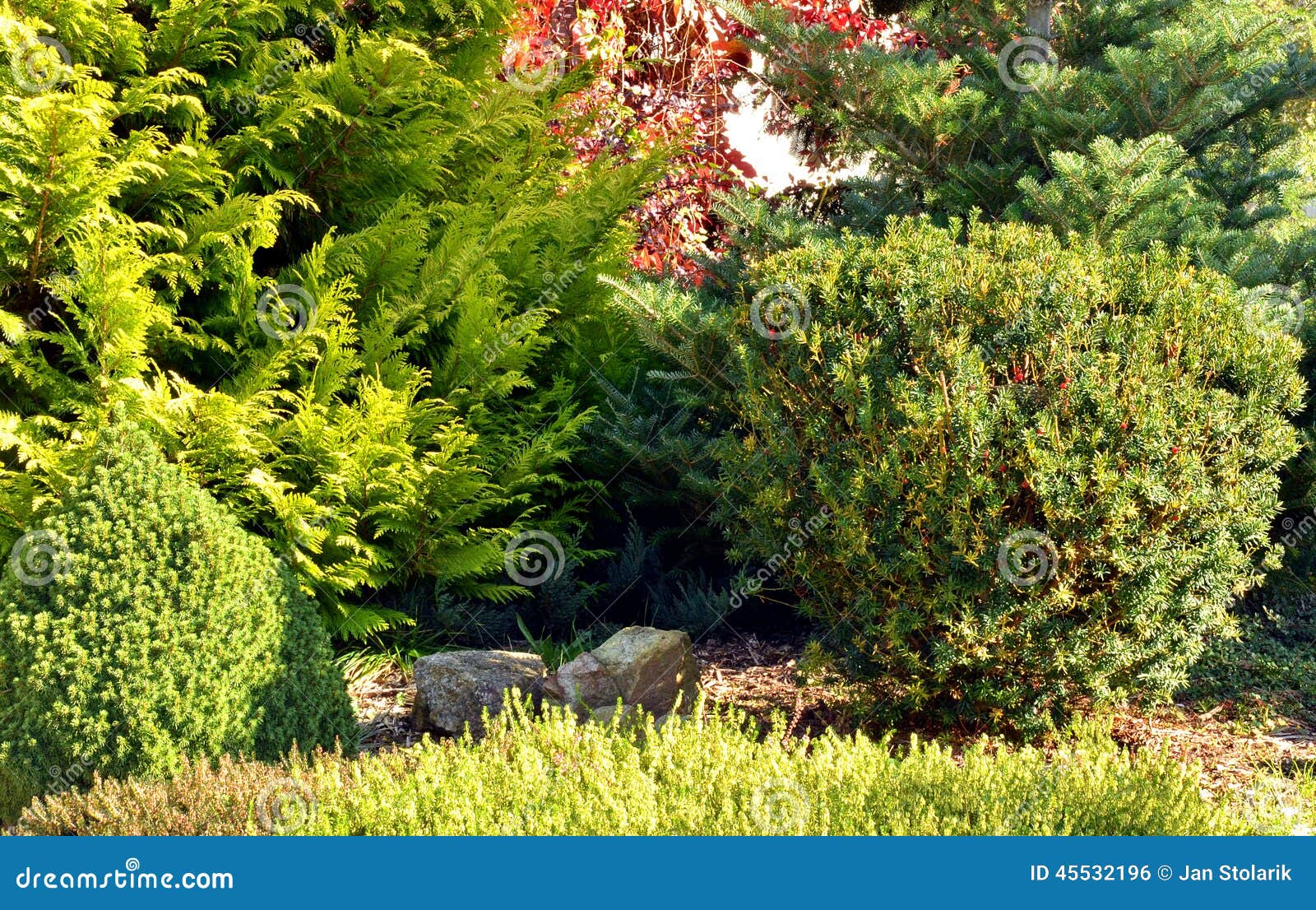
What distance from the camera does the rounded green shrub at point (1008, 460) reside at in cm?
429

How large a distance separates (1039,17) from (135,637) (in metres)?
6.22

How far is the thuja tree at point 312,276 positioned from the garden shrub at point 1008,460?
1.68 meters

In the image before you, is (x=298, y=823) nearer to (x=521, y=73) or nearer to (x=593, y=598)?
(x=593, y=598)

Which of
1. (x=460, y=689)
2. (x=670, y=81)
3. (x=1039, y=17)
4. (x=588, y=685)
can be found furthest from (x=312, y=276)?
(x=670, y=81)

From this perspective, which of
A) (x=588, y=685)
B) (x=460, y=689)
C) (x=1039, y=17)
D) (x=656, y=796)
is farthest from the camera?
(x=1039, y=17)

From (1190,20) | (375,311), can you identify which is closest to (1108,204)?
(1190,20)

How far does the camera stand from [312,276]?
5.50 meters

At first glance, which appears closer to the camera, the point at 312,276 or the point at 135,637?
the point at 135,637

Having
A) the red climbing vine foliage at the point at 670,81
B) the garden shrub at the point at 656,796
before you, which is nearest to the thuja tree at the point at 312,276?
the garden shrub at the point at 656,796

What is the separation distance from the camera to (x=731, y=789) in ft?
11.3

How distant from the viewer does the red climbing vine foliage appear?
27.7 ft

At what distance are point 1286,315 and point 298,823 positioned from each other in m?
4.98

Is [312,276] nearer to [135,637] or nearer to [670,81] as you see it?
[135,637]

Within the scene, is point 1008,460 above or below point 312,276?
below
